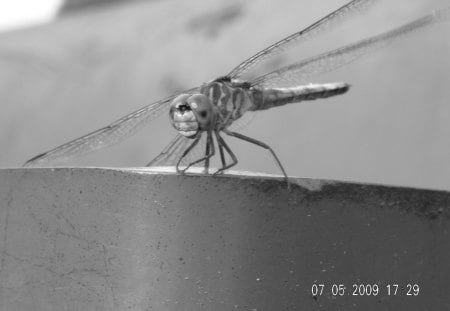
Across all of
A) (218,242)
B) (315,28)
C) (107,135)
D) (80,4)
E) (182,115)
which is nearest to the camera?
(218,242)

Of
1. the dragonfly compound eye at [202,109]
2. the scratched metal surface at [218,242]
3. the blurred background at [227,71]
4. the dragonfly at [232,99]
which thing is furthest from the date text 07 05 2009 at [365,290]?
the blurred background at [227,71]

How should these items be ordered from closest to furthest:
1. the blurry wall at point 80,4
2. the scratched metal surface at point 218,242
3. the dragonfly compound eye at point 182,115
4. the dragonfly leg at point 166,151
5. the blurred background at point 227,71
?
the scratched metal surface at point 218,242
the dragonfly compound eye at point 182,115
the dragonfly leg at point 166,151
the blurred background at point 227,71
the blurry wall at point 80,4

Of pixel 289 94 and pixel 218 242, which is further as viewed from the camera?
pixel 289 94

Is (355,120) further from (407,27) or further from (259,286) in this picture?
(259,286)

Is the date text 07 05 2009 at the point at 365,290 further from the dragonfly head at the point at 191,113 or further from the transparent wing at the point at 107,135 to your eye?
the transparent wing at the point at 107,135

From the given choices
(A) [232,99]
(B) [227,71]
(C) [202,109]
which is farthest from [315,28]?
(B) [227,71]

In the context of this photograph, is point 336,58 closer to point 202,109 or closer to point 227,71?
point 202,109

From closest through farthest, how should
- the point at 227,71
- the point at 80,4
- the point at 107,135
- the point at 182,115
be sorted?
the point at 182,115
the point at 107,135
the point at 227,71
the point at 80,4
